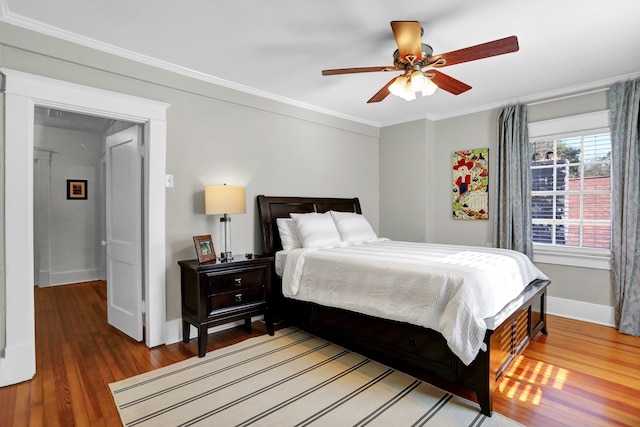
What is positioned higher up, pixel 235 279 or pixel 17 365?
pixel 235 279

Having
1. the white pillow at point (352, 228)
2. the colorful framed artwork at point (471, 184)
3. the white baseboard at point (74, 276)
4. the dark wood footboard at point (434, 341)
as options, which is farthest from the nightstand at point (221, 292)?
the white baseboard at point (74, 276)

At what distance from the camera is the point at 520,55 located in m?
2.95

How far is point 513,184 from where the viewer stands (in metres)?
4.06

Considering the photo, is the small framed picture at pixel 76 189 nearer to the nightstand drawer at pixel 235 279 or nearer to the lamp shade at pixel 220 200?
the lamp shade at pixel 220 200

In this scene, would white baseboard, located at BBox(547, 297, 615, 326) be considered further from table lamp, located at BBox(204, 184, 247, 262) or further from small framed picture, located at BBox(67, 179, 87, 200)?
small framed picture, located at BBox(67, 179, 87, 200)

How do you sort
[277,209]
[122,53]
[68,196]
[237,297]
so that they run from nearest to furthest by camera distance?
[122,53], [237,297], [277,209], [68,196]

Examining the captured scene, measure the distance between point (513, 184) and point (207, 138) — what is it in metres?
3.52

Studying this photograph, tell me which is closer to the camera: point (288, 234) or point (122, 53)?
point (122, 53)

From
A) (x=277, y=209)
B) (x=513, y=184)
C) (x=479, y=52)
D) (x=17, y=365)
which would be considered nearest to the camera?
(x=479, y=52)

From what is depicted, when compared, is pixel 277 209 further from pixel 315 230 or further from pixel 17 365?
pixel 17 365

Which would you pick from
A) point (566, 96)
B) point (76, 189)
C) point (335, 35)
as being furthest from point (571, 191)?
point (76, 189)

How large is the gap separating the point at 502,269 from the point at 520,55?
1.86m

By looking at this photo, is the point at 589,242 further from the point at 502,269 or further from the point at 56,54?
the point at 56,54

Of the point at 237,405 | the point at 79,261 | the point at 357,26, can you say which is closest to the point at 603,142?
the point at 357,26
